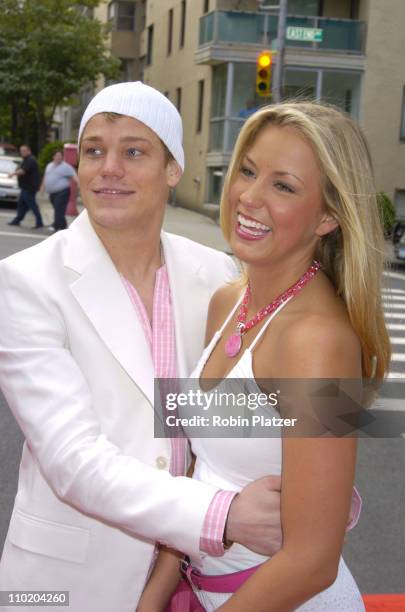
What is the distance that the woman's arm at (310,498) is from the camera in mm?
1895

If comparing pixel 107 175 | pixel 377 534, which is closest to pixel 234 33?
pixel 377 534

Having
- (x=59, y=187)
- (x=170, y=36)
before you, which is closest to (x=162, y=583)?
(x=59, y=187)

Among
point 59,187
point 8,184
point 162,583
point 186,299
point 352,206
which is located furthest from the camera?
point 8,184

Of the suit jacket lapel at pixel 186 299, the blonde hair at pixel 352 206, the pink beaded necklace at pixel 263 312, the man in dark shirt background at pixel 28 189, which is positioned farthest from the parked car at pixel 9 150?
the blonde hair at pixel 352 206

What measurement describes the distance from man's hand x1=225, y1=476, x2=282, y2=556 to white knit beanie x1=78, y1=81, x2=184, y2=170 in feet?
3.65

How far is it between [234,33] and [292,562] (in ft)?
87.9

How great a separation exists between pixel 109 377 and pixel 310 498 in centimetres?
70

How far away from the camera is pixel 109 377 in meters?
2.32

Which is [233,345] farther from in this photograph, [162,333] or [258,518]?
[258,518]

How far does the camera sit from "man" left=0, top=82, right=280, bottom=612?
206 cm

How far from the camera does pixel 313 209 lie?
2.19 m

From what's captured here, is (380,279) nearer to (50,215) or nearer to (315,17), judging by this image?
(50,215)

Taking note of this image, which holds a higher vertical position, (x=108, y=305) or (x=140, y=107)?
(x=140, y=107)

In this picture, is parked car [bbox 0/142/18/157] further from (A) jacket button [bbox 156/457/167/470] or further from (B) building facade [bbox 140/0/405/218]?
(A) jacket button [bbox 156/457/167/470]
